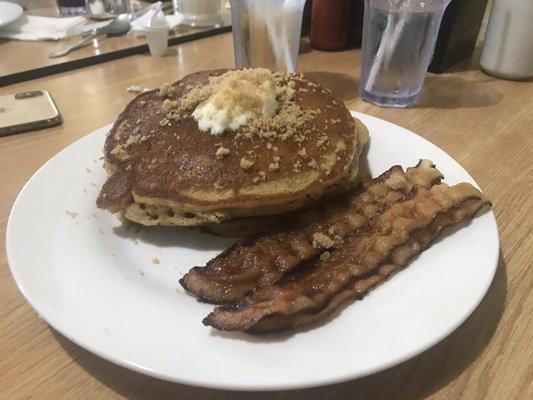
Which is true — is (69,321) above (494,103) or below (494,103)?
above

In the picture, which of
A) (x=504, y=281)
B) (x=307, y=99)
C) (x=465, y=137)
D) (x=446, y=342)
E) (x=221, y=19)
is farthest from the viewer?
(x=221, y=19)

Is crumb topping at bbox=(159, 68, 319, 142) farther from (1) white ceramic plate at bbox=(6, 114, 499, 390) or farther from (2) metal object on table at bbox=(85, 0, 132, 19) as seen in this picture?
(2) metal object on table at bbox=(85, 0, 132, 19)

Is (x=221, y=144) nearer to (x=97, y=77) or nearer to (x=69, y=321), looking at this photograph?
(x=69, y=321)

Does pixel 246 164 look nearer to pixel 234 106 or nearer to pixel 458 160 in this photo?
pixel 234 106

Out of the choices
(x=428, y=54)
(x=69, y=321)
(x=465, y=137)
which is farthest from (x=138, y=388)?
(x=428, y=54)

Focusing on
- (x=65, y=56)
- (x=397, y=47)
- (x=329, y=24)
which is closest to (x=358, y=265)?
(x=397, y=47)

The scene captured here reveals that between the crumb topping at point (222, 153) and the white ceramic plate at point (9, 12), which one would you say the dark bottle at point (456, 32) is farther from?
the white ceramic plate at point (9, 12)
